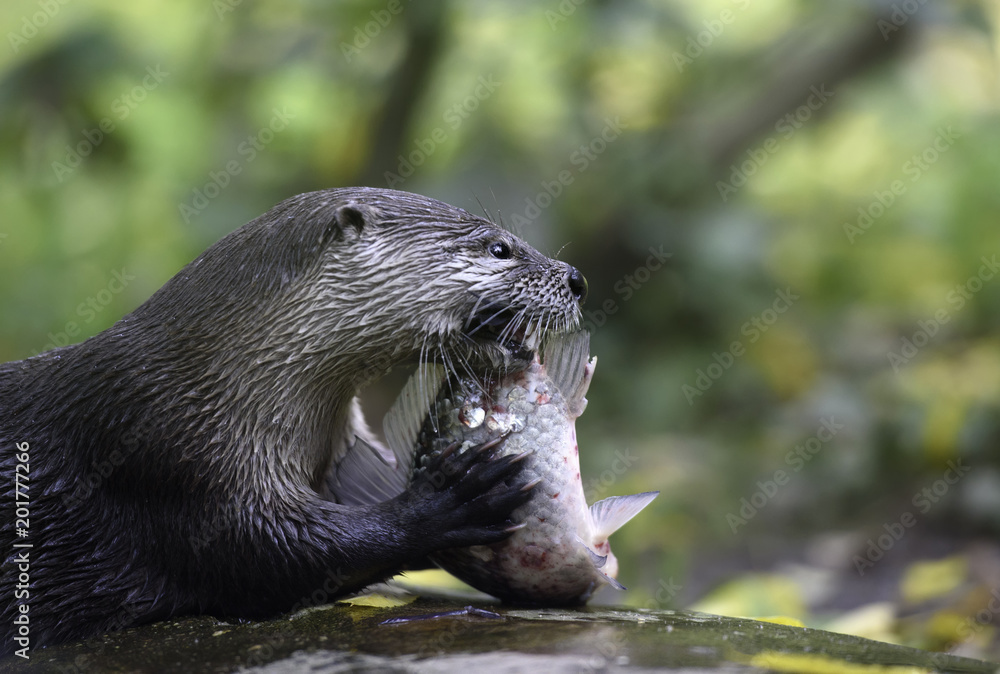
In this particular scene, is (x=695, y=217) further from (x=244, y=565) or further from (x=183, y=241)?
(x=244, y=565)

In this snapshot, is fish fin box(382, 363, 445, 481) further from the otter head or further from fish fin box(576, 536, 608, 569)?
fish fin box(576, 536, 608, 569)

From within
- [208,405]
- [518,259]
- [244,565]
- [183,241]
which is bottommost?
[244,565]

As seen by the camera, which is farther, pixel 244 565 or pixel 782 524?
pixel 782 524

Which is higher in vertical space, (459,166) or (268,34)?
(268,34)

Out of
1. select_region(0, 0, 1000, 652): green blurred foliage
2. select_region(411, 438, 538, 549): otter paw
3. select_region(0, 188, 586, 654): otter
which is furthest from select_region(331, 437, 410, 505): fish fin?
select_region(0, 0, 1000, 652): green blurred foliage

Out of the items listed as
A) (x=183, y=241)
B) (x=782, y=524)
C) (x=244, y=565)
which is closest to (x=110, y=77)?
(x=183, y=241)

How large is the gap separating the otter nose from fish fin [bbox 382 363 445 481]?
37 centimetres

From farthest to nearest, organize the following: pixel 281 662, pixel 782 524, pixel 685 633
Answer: pixel 782 524 < pixel 685 633 < pixel 281 662

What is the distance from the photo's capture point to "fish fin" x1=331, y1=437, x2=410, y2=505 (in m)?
2.27

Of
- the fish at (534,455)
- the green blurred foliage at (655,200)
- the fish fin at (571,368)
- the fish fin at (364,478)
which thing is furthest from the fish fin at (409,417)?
the green blurred foliage at (655,200)

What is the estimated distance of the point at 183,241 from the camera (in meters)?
4.80

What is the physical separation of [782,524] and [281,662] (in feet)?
11.3

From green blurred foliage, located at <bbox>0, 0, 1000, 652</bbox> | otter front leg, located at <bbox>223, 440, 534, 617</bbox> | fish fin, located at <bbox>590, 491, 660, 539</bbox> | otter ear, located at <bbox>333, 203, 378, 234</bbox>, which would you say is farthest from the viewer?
green blurred foliage, located at <bbox>0, 0, 1000, 652</bbox>

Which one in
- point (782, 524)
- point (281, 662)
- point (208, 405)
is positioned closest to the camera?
point (281, 662)
